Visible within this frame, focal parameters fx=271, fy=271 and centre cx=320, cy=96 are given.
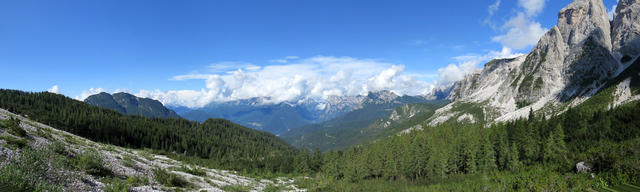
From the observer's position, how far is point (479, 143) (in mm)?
113438

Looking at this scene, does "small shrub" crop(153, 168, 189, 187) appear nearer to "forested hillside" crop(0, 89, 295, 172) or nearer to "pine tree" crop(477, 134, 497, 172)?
"forested hillside" crop(0, 89, 295, 172)

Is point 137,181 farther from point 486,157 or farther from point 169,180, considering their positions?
point 486,157

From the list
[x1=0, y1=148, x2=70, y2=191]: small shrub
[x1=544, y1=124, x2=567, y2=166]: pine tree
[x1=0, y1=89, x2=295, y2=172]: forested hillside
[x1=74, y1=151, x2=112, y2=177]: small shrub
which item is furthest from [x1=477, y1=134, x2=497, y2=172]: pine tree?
[x1=0, y1=148, x2=70, y2=191]: small shrub

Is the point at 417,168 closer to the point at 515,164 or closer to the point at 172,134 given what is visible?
the point at 515,164

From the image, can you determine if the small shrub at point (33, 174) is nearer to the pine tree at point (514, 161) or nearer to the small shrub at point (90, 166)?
the small shrub at point (90, 166)

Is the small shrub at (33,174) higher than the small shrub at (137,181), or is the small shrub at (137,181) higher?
the small shrub at (33,174)

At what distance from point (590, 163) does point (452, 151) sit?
67880mm

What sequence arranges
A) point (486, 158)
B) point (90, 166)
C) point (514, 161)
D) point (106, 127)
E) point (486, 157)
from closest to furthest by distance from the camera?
point (90, 166)
point (514, 161)
point (486, 158)
point (486, 157)
point (106, 127)

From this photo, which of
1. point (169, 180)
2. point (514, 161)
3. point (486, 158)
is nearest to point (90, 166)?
point (169, 180)

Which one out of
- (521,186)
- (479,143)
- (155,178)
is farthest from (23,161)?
(479,143)

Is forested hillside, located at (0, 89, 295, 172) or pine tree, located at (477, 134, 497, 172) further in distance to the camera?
forested hillside, located at (0, 89, 295, 172)

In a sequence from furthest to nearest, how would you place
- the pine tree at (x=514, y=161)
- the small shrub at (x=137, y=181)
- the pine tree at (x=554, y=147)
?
the pine tree at (x=514, y=161)
the pine tree at (x=554, y=147)
the small shrub at (x=137, y=181)

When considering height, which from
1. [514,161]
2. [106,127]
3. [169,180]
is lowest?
[169,180]

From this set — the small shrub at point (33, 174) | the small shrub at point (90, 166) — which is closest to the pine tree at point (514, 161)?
the small shrub at point (90, 166)
